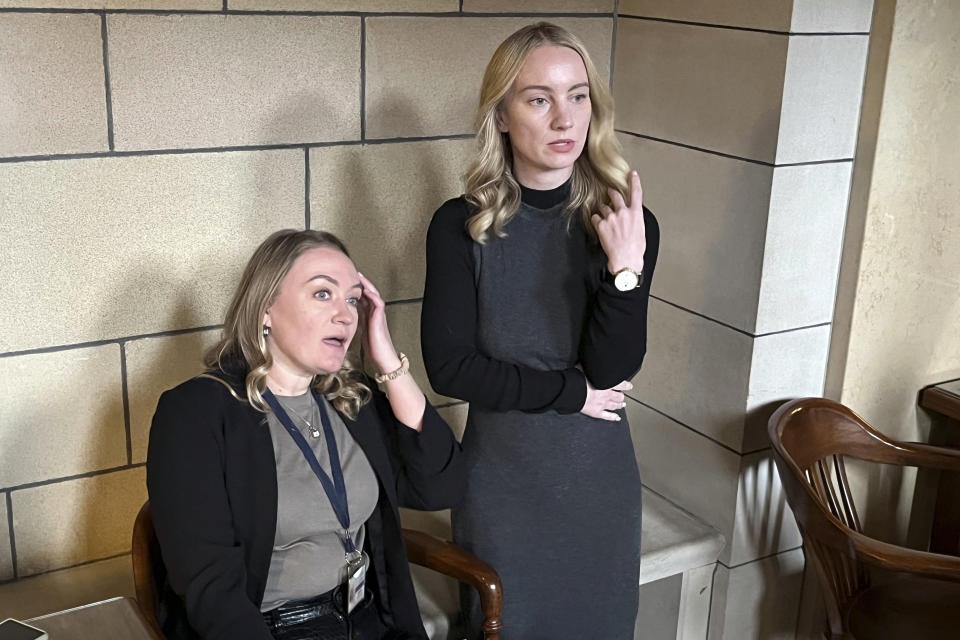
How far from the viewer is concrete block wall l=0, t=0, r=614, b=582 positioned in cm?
243

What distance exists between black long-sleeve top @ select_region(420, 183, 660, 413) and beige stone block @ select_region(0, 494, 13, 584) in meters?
1.12

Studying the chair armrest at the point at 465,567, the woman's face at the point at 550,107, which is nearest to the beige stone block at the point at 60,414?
the chair armrest at the point at 465,567

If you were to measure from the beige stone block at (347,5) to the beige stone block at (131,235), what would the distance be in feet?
1.16

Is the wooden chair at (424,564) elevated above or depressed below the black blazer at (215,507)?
below

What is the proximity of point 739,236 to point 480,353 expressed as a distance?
0.91 meters

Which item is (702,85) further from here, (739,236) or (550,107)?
(550,107)

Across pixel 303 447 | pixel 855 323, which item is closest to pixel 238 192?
pixel 303 447

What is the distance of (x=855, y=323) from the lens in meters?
2.89

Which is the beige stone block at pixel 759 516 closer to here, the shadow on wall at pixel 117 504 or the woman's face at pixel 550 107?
the woman's face at pixel 550 107

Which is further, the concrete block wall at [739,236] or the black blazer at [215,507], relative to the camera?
the concrete block wall at [739,236]

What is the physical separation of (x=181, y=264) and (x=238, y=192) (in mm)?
227

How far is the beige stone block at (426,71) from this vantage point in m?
2.82

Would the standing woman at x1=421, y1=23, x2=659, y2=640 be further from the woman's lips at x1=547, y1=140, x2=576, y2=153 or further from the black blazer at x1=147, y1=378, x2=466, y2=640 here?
the black blazer at x1=147, y1=378, x2=466, y2=640

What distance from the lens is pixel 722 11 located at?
9.23 feet
